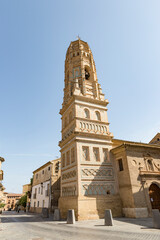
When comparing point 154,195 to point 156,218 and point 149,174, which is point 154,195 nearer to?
point 149,174

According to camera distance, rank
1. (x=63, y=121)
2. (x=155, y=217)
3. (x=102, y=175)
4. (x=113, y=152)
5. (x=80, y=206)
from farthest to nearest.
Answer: (x=63, y=121) → (x=113, y=152) → (x=102, y=175) → (x=80, y=206) → (x=155, y=217)

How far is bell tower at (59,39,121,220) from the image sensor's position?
14797 millimetres

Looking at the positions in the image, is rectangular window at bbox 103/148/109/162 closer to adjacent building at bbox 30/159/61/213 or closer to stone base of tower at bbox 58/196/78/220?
stone base of tower at bbox 58/196/78/220

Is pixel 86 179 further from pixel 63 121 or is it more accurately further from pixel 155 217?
pixel 63 121

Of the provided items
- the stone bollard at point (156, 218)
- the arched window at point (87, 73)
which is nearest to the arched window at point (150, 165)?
the stone bollard at point (156, 218)

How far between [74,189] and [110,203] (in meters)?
3.93

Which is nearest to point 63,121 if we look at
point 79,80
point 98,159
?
point 79,80

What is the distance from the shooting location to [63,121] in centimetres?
2288

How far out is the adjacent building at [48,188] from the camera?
25.0 metres

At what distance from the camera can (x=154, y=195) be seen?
15.8m

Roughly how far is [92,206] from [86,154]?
17.0 ft

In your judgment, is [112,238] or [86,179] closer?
[112,238]

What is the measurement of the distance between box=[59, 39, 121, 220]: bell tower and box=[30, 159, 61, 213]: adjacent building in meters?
7.84

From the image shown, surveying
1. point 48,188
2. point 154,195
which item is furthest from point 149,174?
point 48,188
